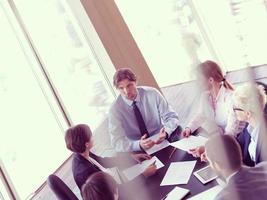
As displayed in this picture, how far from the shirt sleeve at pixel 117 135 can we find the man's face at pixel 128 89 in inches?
5.5

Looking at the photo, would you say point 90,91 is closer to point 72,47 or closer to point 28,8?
point 72,47

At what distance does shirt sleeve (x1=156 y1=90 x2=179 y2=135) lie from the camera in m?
2.16

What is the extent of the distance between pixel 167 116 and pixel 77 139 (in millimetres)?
654

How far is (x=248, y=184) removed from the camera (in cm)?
112

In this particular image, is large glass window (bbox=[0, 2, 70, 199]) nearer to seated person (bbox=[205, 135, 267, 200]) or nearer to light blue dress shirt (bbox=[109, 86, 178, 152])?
light blue dress shirt (bbox=[109, 86, 178, 152])

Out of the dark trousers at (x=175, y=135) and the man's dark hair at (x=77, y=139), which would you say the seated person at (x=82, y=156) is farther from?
the dark trousers at (x=175, y=135)

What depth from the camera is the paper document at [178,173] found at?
1.61 m

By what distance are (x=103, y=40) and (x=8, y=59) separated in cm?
91

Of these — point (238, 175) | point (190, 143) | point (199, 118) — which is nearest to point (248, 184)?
point (238, 175)

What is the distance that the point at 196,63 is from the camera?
2.77 feet

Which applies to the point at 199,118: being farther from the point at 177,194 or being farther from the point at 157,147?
the point at 177,194

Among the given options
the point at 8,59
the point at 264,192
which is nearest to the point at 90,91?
the point at 8,59

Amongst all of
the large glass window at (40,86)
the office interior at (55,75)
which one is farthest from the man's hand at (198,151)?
the large glass window at (40,86)

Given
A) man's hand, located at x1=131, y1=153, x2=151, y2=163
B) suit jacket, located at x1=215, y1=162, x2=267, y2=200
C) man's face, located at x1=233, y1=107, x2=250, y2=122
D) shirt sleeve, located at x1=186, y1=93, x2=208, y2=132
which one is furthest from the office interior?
suit jacket, located at x1=215, y1=162, x2=267, y2=200
